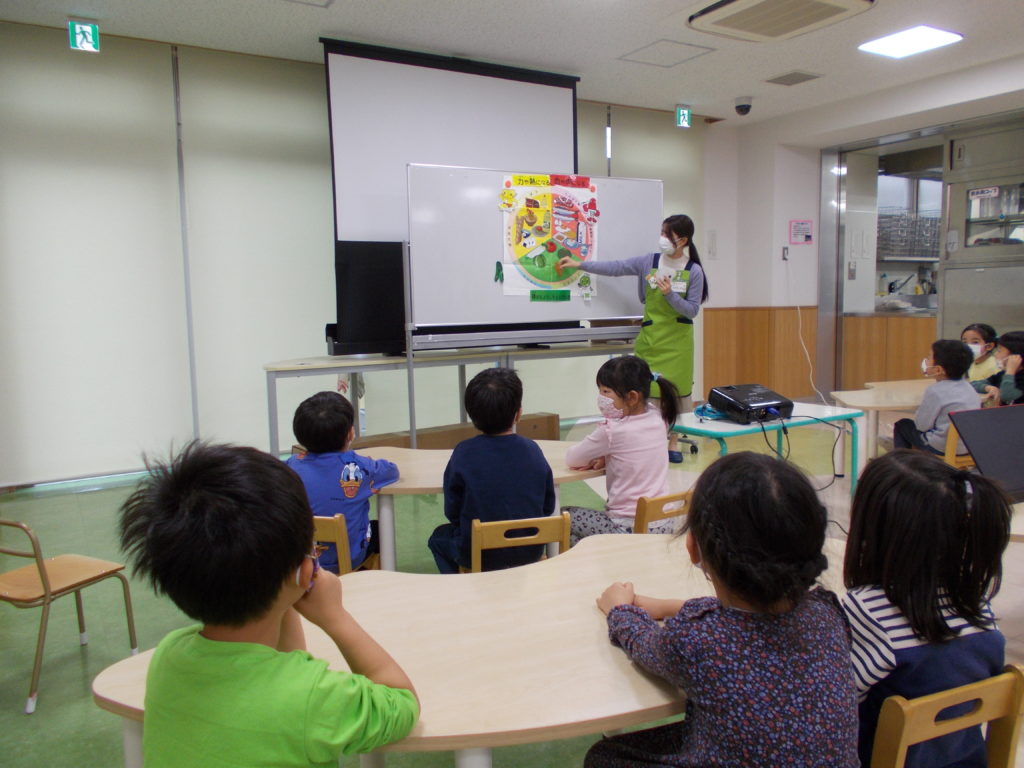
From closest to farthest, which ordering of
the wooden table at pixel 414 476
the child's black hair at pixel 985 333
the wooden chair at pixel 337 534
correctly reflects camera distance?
1. the wooden chair at pixel 337 534
2. the wooden table at pixel 414 476
3. the child's black hair at pixel 985 333

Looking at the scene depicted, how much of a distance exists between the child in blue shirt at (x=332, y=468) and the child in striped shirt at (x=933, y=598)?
57.2 inches

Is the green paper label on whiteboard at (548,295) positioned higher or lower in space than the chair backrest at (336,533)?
higher

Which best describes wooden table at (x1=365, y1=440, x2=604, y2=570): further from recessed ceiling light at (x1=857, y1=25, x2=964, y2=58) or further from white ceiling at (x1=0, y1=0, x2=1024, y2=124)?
recessed ceiling light at (x1=857, y1=25, x2=964, y2=58)

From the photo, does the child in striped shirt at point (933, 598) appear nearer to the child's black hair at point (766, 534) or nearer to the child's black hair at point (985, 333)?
the child's black hair at point (766, 534)

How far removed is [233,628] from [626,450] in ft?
5.48

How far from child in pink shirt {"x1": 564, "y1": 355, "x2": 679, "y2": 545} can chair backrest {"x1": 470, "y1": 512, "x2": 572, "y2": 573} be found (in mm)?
547

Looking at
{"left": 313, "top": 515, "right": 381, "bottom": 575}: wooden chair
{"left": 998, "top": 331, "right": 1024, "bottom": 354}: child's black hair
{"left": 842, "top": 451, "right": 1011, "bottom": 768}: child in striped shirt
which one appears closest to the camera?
{"left": 842, "top": 451, "right": 1011, "bottom": 768}: child in striped shirt

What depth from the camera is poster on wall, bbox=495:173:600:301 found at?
176 inches

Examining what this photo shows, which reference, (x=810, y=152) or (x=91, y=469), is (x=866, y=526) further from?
(x=810, y=152)

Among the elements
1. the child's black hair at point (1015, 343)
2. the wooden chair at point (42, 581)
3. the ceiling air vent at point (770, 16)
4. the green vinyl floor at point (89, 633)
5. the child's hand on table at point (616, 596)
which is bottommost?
the green vinyl floor at point (89, 633)

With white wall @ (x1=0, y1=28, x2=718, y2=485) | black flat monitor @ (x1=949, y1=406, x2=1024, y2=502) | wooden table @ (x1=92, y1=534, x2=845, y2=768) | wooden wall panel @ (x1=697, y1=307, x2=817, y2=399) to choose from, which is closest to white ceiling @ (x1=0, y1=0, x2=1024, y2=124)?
white wall @ (x1=0, y1=28, x2=718, y2=485)

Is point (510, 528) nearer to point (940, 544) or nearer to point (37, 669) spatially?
point (940, 544)

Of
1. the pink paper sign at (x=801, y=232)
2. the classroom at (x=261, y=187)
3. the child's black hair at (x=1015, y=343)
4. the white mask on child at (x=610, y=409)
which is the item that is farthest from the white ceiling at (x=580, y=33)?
the white mask on child at (x=610, y=409)

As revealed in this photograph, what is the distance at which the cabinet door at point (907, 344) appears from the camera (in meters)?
6.45
